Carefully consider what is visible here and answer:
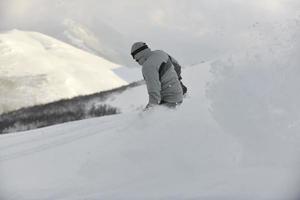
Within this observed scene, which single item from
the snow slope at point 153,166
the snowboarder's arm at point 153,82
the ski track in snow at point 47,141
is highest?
the snowboarder's arm at point 153,82

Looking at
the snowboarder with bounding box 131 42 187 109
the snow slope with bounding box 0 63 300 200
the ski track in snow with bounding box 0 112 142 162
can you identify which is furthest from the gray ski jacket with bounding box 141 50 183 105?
the ski track in snow with bounding box 0 112 142 162

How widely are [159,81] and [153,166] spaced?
2396 mm

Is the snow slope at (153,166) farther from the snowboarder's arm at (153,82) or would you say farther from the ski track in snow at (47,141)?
the snowboarder's arm at (153,82)

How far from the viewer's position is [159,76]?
10102 millimetres

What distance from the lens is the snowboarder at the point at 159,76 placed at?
32.5ft

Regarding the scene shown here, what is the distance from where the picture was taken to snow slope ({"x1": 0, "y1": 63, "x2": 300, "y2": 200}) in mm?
7289

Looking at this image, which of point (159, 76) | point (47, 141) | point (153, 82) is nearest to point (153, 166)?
point (153, 82)

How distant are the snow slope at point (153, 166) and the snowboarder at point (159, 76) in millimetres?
474

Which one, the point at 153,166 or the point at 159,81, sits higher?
the point at 159,81

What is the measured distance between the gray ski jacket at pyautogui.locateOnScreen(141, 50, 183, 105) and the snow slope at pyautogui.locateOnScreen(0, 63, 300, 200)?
0.46m

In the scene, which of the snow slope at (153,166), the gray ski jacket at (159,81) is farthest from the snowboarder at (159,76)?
the snow slope at (153,166)

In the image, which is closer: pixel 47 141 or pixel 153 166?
pixel 153 166

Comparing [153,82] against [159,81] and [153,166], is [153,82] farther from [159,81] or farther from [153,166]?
[153,166]

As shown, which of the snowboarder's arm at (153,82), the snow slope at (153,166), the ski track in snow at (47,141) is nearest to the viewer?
the snow slope at (153,166)
